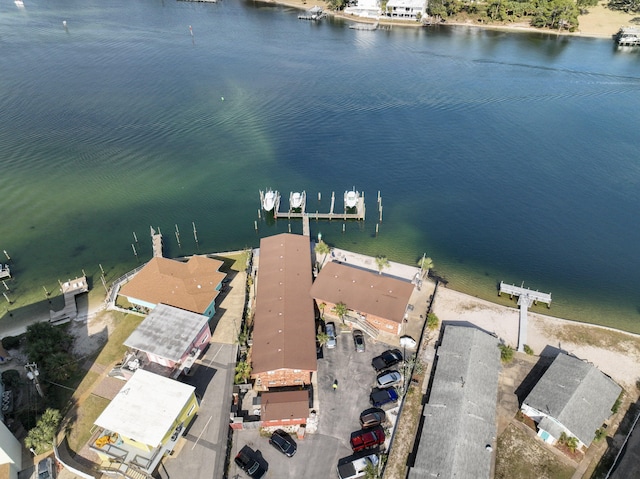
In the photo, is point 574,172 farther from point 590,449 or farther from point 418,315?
point 590,449

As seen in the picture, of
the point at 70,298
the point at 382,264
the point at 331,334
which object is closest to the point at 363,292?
the point at 331,334

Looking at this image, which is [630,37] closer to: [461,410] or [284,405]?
[461,410]

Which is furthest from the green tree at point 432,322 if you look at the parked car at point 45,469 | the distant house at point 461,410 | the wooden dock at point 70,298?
the wooden dock at point 70,298

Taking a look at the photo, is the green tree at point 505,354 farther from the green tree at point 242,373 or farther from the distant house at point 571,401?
the green tree at point 242,373

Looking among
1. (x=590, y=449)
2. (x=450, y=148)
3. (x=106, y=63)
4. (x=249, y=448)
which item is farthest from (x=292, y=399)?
(x=106, y=63)

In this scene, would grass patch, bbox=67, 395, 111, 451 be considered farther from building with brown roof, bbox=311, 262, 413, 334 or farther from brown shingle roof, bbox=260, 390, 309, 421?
building with brown roof, bbox=311, 262, 413, 334

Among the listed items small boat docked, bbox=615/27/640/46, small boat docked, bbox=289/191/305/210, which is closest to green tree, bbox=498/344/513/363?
small boat docked, bbox=289/191/305/210
